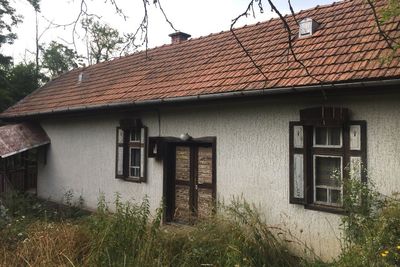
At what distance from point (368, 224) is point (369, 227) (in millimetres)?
55

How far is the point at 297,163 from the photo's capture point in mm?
6637

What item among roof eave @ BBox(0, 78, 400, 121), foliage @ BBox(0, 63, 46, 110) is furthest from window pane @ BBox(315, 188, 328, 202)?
foliage @ BBox(0, 63, 46, 110)

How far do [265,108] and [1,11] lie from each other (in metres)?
13.5

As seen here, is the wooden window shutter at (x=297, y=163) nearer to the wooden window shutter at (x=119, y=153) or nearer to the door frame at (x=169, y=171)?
the door frame at (x=169, y=171)

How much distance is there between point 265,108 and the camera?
7.21m

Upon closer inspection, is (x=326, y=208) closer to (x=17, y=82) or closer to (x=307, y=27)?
(x=307, y=27)

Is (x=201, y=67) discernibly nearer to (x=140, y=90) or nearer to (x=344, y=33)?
(x=140, y=90)

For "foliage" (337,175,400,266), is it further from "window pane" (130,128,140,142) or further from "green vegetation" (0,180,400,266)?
"window pane" (130,128,140,142)

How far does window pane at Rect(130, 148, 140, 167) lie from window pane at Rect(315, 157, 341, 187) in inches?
187

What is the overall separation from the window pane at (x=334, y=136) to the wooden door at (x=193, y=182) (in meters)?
2.51

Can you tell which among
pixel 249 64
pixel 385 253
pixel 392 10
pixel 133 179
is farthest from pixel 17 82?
pixel 385 253

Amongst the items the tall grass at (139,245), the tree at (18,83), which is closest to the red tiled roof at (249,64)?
the tall grass at (139,245)

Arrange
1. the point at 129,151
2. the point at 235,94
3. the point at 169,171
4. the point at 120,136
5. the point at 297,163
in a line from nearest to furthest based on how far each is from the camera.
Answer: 1. the point at 297,163
2. the point at 235,94
3. the point at 169,171
4. the point at 129,151
5. the point at 120,136

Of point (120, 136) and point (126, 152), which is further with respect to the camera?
point (120, 136)
